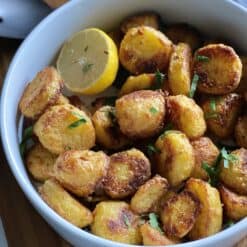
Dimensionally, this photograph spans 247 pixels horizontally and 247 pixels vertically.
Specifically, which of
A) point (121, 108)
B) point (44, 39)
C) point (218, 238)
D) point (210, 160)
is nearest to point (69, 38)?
point (44, 39)

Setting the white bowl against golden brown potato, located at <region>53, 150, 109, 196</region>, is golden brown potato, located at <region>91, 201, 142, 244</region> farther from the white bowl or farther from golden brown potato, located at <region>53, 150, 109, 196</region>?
the white bowl

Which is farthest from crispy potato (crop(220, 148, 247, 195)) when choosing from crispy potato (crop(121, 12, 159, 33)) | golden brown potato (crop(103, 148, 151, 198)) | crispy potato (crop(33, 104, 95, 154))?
crispy potato (crop(121, 12, 159, 33))

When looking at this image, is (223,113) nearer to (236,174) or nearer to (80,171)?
(236,174)

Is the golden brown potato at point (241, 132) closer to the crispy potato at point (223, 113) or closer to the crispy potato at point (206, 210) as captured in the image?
the crispy potato at point (223, 113)

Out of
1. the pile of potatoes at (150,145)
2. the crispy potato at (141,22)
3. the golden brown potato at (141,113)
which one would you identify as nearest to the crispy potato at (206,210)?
the pile of potatoes at (150,145)

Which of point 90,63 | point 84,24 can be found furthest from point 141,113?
point 84,24

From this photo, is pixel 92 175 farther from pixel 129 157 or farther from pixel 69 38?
pixel 69 38
